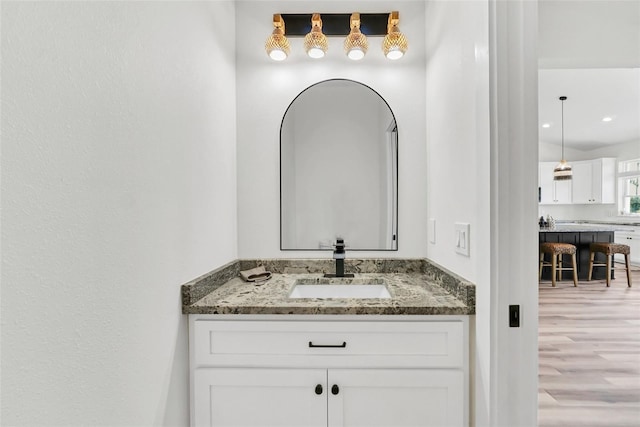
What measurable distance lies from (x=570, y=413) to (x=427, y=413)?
4.27 ft

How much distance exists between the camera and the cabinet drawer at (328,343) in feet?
3.86

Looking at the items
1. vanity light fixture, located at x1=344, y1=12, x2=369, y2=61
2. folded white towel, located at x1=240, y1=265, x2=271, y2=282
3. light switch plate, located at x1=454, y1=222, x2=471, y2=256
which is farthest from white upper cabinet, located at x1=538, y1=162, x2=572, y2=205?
folded white towel, located at x1=240, y1=265, x2=271, y2=282

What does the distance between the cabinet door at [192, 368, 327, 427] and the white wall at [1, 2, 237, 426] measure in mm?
127

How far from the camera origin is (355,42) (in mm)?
1662

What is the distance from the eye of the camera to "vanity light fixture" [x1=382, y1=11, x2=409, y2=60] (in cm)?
167

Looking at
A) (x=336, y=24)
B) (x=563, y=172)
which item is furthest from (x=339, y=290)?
(x=563, y=172)

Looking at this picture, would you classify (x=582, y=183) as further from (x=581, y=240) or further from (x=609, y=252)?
(x=609, y=252)

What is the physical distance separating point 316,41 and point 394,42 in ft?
1.33

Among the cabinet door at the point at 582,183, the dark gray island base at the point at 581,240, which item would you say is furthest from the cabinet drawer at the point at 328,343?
the cabinet door at the point at 582,183

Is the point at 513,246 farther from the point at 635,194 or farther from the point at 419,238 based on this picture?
the point at 635,194

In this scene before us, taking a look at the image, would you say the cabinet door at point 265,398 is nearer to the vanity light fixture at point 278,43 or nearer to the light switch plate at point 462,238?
the light switch plate at point 462,238

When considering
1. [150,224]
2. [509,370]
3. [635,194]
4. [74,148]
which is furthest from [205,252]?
[635,194]

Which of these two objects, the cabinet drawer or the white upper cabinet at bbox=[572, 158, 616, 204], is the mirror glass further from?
the white upper cabinet at bbox=[572, 158, 616, 204]

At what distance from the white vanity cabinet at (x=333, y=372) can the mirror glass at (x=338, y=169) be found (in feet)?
2.19
